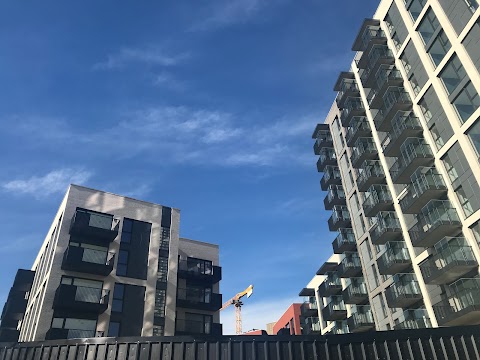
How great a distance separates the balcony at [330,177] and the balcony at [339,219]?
3.19 m

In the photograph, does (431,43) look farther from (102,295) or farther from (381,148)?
(102,295)

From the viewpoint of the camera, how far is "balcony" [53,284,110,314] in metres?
33.3

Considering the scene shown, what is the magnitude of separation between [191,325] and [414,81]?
31373mm

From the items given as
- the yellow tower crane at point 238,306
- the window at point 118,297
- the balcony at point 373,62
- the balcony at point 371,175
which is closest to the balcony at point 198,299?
the window at point 118,297

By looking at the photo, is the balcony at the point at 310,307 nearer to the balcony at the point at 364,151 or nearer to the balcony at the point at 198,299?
the balcony at the point at 198,299

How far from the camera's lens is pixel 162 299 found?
130 feet

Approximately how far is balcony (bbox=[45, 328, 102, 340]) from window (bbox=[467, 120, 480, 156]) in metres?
31.6

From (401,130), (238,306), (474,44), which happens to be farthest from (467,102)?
(238,306)

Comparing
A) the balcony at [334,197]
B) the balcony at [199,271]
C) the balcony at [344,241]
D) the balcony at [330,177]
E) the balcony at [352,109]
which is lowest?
the balcony at [199,271]

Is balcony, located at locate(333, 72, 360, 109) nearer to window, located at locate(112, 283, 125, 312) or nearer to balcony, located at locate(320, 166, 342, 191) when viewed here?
balcony, located at locate(320, 166, 342, 191)

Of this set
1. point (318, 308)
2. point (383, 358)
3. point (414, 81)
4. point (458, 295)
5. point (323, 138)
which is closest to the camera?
point (383, 358)

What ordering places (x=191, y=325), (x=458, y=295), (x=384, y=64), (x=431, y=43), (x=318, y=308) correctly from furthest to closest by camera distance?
(x=318, y=308) → (x=191, y=325) → (x=384, y=64) → (x=431, y=43) → (x=458, y=295)

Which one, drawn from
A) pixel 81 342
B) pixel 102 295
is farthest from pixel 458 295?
pixel 102 295

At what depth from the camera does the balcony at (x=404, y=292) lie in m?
31.2
